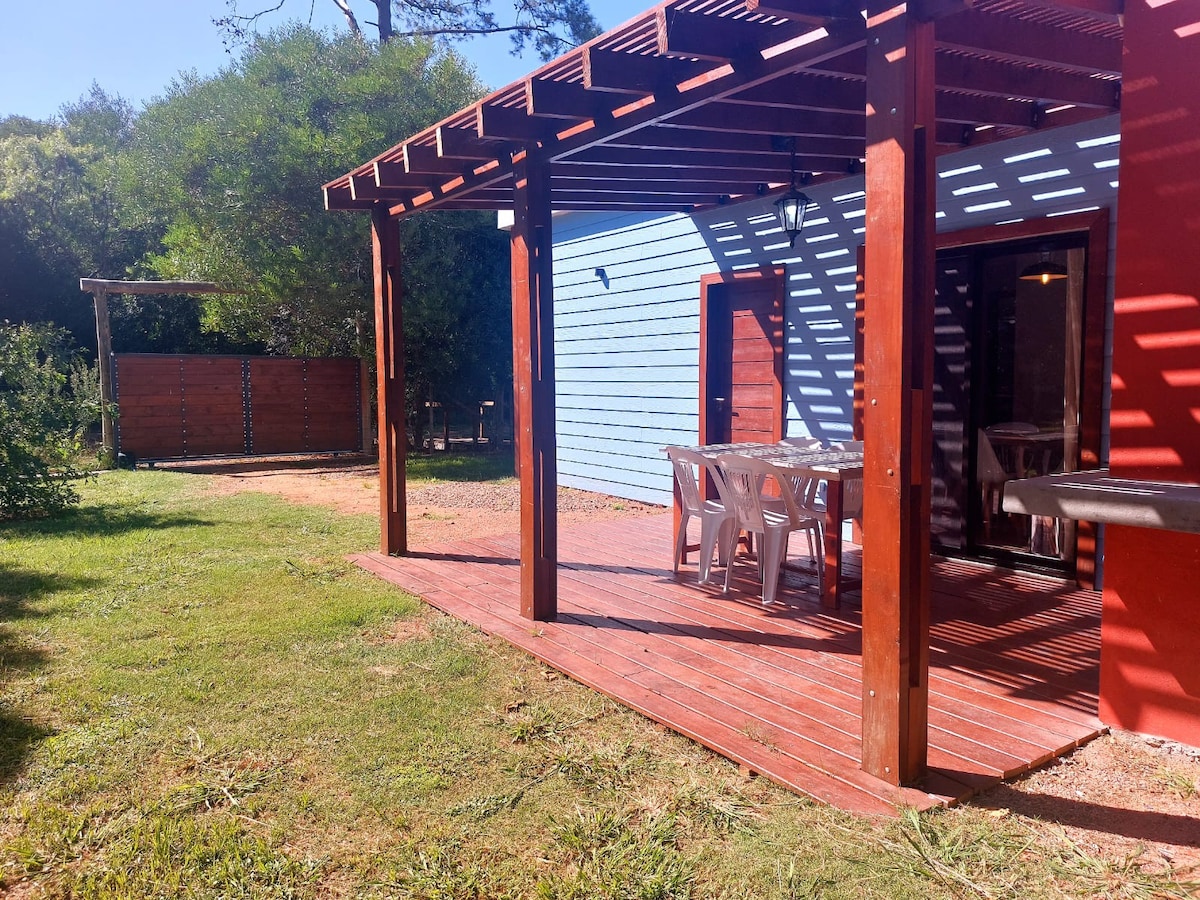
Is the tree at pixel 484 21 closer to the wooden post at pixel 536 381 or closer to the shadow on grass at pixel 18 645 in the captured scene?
the wooden post at pixel 536 381

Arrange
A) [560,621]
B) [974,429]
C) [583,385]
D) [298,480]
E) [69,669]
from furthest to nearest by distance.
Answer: [298,480], [583,385], [974,429], [560,621], [69,669]

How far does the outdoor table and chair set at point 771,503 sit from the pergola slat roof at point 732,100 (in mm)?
1767

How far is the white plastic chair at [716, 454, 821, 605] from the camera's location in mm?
4555

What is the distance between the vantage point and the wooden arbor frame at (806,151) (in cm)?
253

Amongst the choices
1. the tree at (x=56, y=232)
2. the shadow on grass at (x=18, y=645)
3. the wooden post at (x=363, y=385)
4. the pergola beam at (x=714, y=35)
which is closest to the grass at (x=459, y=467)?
the wooden post at (x=363, y=385)

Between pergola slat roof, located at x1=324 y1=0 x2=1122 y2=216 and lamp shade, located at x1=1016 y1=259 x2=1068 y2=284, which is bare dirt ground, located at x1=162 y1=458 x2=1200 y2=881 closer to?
pergola slat roof, located at x1=324 y1=0 x2=1122 y2=216

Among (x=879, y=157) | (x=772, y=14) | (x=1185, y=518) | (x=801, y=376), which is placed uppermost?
(x=772, y=14)

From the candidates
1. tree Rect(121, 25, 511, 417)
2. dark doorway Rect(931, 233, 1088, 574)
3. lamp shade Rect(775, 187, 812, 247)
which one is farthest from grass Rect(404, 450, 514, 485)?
dark doorway Rect(931, 233, 1088, 574)

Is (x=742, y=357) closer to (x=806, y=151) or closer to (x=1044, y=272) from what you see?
(x=806, y=151)

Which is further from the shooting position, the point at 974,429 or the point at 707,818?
the point at 974,429

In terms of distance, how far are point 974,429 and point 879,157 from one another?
11.1ft

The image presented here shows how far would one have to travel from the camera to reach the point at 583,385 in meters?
9.47

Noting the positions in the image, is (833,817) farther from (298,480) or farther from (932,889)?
(298,480)

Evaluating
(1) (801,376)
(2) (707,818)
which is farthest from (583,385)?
(2) (707,818)
